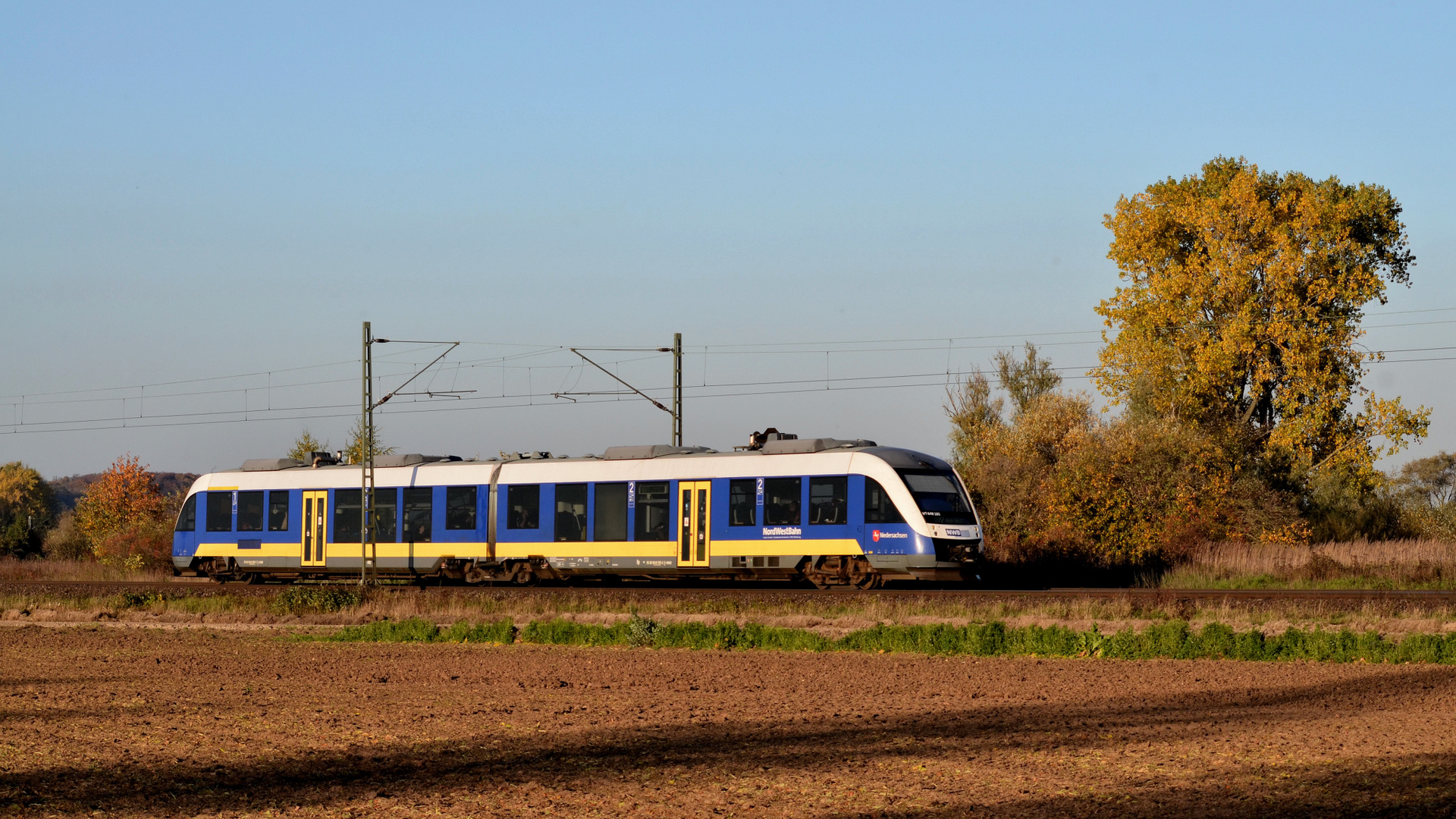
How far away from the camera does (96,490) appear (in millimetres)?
69500

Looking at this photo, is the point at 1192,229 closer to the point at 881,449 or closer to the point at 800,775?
the point at 881,449

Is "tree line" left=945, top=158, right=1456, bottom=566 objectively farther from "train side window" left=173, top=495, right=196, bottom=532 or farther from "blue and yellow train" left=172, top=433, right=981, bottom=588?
"train side window" left=173, top=495, right=196, bottom=532

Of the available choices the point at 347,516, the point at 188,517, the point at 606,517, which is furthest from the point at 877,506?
the point at 188,517

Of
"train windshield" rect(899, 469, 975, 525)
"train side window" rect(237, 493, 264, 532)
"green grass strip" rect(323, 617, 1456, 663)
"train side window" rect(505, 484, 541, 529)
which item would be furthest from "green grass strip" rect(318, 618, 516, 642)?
"train side window" rect(237, 493, 264, 532)

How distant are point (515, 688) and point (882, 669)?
486cm

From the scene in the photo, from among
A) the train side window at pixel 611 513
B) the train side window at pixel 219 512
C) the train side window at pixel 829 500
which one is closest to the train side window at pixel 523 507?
the train side window at pixel 611 513

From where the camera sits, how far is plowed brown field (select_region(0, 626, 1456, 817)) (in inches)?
382

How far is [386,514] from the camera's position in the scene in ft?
117

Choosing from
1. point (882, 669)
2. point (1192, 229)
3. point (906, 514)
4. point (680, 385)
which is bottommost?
point (882, 669)

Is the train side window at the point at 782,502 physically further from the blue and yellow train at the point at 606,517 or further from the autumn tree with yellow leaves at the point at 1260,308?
the autumn tree with yellow leaves at the point at 1260,308

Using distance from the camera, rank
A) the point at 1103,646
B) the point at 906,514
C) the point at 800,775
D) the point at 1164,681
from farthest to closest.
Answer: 1. the point at 906,514
2. the point at 1103,646
3. the point at 1164,681
4. the point at 800,775

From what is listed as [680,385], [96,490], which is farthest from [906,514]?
[96,490]

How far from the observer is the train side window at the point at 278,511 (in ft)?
122

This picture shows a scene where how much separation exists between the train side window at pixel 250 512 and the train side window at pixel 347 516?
2590 mm
